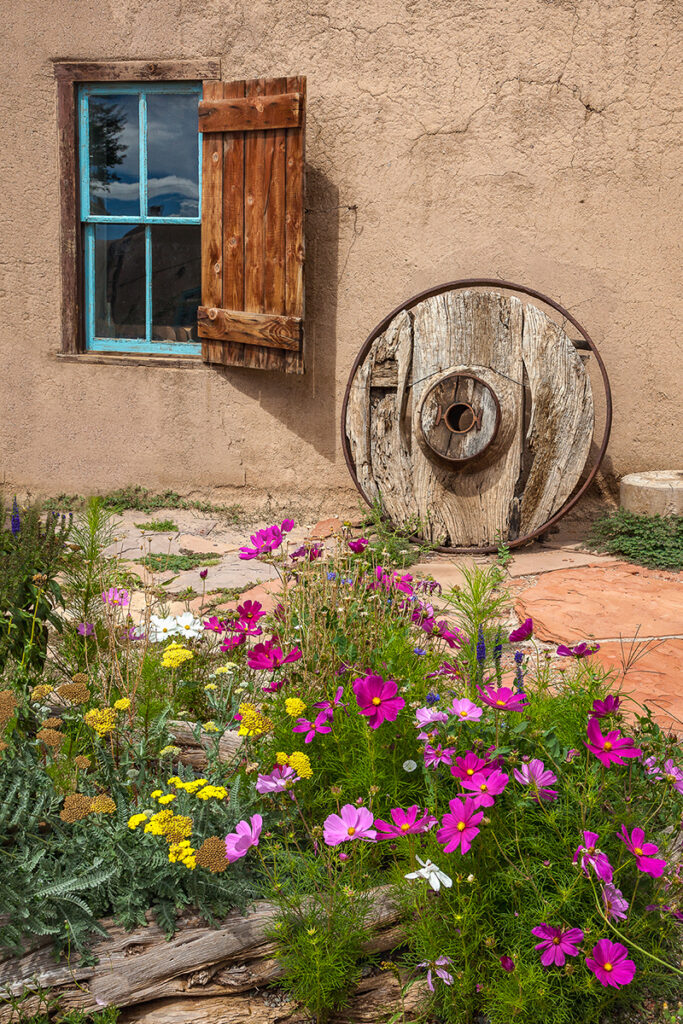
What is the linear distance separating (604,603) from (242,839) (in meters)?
2.55

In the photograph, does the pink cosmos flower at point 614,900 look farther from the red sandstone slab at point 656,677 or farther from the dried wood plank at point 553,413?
the dried wood plank at point 553,413

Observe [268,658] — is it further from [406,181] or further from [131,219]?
[131,219]

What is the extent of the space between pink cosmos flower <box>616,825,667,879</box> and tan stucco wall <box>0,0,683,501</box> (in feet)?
12.4

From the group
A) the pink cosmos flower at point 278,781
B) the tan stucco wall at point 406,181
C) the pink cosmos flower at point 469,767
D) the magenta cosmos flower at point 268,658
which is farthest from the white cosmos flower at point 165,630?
the tan stucco wall at point 406,181

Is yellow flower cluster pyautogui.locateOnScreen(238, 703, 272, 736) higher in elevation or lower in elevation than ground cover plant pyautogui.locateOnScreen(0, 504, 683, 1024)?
higher

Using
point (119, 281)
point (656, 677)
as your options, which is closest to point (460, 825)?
point (656, 677)

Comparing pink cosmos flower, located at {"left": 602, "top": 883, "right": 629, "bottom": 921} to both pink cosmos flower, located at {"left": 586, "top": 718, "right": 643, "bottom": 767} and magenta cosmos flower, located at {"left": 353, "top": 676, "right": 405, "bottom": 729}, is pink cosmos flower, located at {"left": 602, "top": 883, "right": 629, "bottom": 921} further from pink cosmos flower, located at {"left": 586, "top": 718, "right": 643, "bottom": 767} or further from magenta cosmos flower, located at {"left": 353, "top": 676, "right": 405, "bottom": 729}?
magenta cosmos flower, located at {"left": 353, "top": 676, "right": 405, "bottom": 729}

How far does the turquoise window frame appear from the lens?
5373mm

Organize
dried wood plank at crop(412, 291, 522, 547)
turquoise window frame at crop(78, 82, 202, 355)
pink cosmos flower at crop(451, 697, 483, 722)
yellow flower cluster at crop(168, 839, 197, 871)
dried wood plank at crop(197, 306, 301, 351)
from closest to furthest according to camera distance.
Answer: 1. yellow flower cluster at crop(168, 839, 197, 871)
2. pink cosmos flower at crop(451, 697, 483, 722)
3. dried wood plank at crop(412, 291, 522, 547)
4. dried wood plank at crop(197, 306, 301, 351)
5. turquoise window frame at crop(78, 82, 202, 355)

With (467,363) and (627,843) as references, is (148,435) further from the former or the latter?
(627,843)

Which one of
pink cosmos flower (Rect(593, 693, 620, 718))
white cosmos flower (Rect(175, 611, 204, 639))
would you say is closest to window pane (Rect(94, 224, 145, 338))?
white cosmos flower (Rect(175, 611, 204, 639))

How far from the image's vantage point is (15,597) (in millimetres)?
2447

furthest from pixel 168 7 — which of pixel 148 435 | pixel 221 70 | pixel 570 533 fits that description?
pixel 570 533

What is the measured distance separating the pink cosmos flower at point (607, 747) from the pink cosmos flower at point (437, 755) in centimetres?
26
